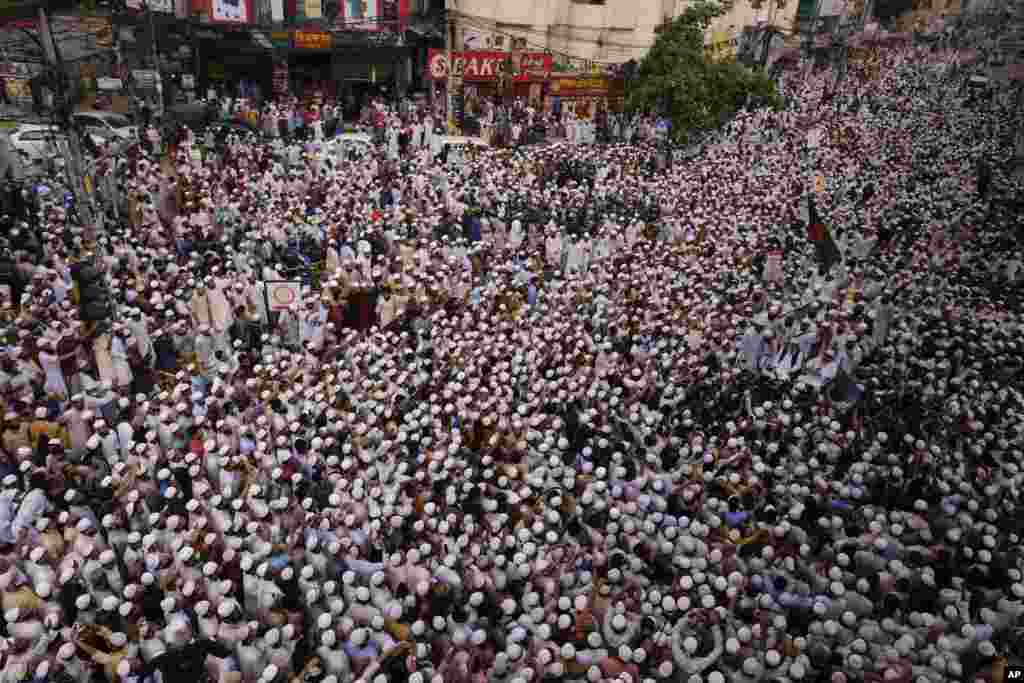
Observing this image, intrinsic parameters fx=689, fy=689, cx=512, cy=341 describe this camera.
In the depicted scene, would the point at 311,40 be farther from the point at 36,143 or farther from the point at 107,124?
the point at 36,143

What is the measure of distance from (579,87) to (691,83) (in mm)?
5141

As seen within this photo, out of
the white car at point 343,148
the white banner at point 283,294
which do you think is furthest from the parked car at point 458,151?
the white banner at point 283,294

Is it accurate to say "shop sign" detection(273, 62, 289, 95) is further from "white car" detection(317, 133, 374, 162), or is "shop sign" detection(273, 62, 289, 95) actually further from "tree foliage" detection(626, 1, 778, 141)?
"tree foliage" detection(626, 1, 778, 141)

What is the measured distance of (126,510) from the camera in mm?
5215

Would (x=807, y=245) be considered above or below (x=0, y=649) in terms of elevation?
above

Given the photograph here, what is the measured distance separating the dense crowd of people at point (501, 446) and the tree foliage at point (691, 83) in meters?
5.57

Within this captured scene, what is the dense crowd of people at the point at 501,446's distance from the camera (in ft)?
14.8

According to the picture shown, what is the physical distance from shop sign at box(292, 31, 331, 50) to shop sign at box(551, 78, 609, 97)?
21.6 ft

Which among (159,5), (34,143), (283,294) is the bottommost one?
(283,294)

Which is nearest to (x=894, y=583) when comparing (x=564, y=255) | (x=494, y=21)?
(x=564, y=255)

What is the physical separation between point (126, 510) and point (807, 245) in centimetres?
988

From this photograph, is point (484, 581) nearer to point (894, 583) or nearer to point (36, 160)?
point (894, 583)

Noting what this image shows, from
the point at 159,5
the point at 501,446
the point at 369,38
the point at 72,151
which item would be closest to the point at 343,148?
the point at 72,151

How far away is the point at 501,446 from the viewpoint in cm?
622
